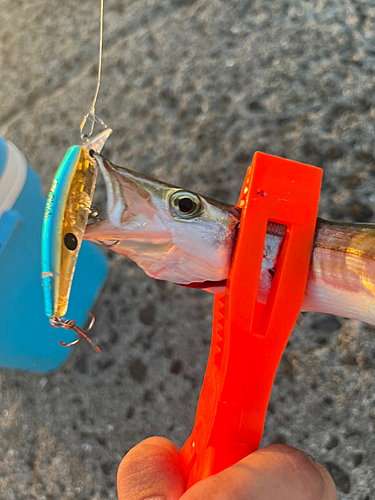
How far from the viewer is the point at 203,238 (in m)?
0.76

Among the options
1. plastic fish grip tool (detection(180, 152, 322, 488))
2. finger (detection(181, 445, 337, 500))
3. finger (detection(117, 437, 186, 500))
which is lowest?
finger (detection(117, 437, 186, 500))

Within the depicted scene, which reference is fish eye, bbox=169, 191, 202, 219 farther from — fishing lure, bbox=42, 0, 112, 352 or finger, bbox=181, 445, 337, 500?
finger, bbox=181, 445, 337, 500

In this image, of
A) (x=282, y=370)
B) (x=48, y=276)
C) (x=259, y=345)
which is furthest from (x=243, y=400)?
(x=282, y=370)

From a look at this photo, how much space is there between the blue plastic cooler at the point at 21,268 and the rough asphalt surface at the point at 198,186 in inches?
10.9

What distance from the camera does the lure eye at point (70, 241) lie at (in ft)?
2.10

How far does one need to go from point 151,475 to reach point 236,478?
17 cm

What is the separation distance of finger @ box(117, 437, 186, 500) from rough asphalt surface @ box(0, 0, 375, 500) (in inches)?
19.9

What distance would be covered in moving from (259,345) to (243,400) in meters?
0.10

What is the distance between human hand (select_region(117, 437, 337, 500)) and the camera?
1.97ft

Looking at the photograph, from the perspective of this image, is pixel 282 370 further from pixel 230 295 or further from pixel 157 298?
pixel 230 295

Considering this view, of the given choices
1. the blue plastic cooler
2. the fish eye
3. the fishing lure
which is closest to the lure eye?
the fishing lure

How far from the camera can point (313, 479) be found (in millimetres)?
666

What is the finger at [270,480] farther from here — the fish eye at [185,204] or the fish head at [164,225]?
the fish eye at [185,204]

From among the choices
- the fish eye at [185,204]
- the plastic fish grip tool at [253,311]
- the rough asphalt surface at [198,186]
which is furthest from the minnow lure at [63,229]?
the rough asphalt surface at [198,186]
